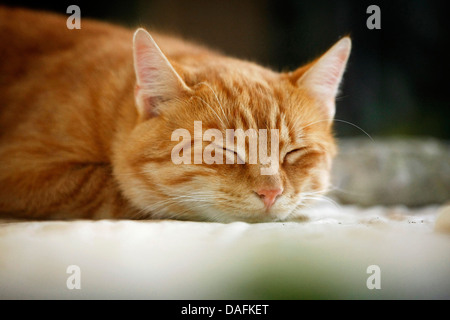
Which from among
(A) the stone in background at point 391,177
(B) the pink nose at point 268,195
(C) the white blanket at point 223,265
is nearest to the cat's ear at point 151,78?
(B) the pink nose at point 268,195

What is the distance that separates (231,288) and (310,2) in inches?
99.9

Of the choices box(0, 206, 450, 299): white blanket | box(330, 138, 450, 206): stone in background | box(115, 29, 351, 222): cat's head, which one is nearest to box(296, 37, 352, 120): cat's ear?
box(115, 29, 351, 222): cat's head

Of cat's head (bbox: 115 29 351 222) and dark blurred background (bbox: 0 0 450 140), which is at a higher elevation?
dark blurred background (bbox: 0 0 450 140)

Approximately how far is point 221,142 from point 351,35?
6.86ft

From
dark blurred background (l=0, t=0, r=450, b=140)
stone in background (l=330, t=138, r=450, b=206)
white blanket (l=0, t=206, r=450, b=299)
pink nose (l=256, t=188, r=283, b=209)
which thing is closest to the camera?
white blanket (l=0, t=206, r=450, b=299)

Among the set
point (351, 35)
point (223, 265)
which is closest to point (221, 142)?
point (223, 265)

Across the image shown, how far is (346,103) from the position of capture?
3.19 meters

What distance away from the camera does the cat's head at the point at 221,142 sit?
130cm

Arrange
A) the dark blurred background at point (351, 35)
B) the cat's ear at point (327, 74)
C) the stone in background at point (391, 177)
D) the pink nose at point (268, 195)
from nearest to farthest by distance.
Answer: the pink nose at point (268, 195), the cat's ear at point (327, 74), the stone in background at point (391, 177), the dark blurred background at point (351, 35)

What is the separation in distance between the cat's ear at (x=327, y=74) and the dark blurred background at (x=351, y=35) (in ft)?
4.48

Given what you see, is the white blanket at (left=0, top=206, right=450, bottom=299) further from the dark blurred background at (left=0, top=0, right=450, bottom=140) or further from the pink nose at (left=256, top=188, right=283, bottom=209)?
the dark blurred background at (left=0, top=0, right=450, bottom=140)

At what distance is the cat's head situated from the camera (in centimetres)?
130

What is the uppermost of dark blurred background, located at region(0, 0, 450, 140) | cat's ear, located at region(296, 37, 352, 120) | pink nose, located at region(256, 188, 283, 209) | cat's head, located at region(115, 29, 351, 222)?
dark blurred background, located at region(0, 0, 450, 140)

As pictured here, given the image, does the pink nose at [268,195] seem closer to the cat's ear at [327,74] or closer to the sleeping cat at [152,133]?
the sleeping cat at [152,133]
